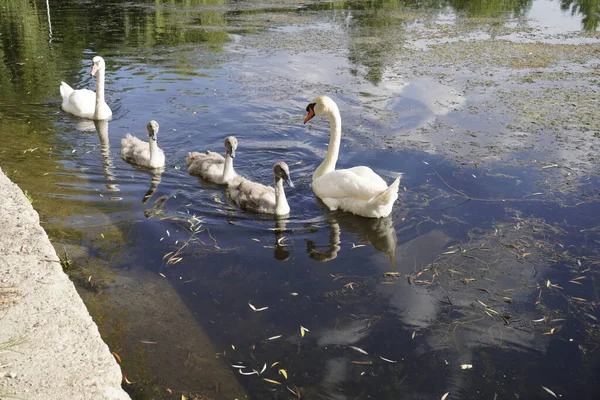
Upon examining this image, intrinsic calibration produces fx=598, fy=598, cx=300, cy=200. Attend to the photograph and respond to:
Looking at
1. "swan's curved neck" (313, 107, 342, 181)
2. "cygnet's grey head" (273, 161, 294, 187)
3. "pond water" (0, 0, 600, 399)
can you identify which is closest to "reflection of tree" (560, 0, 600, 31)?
"pond water" (0, 0, 600, 399)

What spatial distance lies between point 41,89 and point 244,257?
8.31 metres

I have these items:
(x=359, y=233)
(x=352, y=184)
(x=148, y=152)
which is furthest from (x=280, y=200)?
(x=148, y=152)

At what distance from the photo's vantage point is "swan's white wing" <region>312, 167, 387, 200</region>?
22.7 ft

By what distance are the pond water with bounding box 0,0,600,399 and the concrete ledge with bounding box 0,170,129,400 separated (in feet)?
1.49

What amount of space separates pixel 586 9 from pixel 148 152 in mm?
23038

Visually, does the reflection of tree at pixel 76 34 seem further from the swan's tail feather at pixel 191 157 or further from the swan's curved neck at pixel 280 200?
the swan's curved neck at pixel 280 200

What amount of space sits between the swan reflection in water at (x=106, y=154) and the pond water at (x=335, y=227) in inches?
1.6

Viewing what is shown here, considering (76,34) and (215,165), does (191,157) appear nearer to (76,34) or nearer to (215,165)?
(215,165)

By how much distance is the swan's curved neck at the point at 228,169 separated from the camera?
784cm

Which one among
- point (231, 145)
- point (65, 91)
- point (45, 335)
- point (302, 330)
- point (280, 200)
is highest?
point (231, 145)

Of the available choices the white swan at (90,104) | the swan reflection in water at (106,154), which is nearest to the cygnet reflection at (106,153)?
the swan reflection in water at (106,154)

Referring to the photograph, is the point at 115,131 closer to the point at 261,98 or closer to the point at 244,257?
the point at 261,98

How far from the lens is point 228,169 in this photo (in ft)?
25.9

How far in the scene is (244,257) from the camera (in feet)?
20.1
